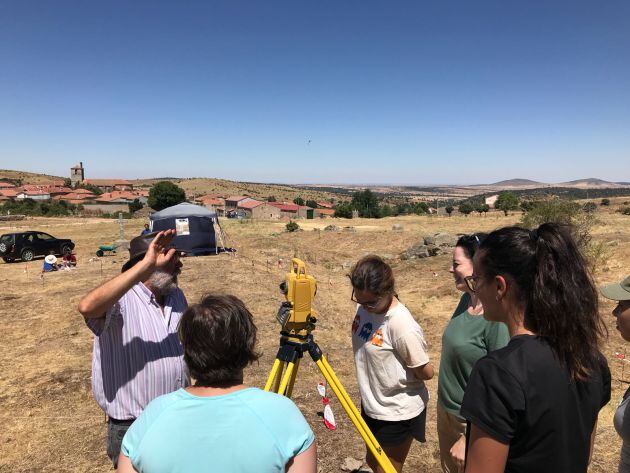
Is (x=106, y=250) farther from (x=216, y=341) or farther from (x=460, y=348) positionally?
(x=216, y=341)

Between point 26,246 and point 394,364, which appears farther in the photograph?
point 26,246

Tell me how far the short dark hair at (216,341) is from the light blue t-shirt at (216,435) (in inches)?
3.8

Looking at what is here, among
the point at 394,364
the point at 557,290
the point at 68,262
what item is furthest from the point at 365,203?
the point at 557,290

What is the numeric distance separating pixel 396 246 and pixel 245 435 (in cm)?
2315

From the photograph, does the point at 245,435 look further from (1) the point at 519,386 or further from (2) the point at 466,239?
(2) the point at 466,239

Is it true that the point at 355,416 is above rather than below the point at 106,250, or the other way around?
above

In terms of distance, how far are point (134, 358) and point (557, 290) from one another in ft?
7.79

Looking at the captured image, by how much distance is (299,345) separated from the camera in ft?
7.75

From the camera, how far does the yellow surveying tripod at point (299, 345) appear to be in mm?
2283

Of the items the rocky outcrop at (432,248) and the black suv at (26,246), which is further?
the rocky outcrop at (432,248)

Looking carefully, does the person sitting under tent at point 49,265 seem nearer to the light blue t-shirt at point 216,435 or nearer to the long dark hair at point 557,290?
the light blue t-shirt at point 216,435

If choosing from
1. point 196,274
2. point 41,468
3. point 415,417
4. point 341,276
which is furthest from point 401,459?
point 341,276

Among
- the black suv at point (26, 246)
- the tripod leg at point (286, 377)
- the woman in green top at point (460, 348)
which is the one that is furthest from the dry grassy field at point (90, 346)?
the tripod leg at point (286, 377)

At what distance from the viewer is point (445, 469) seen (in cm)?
290
